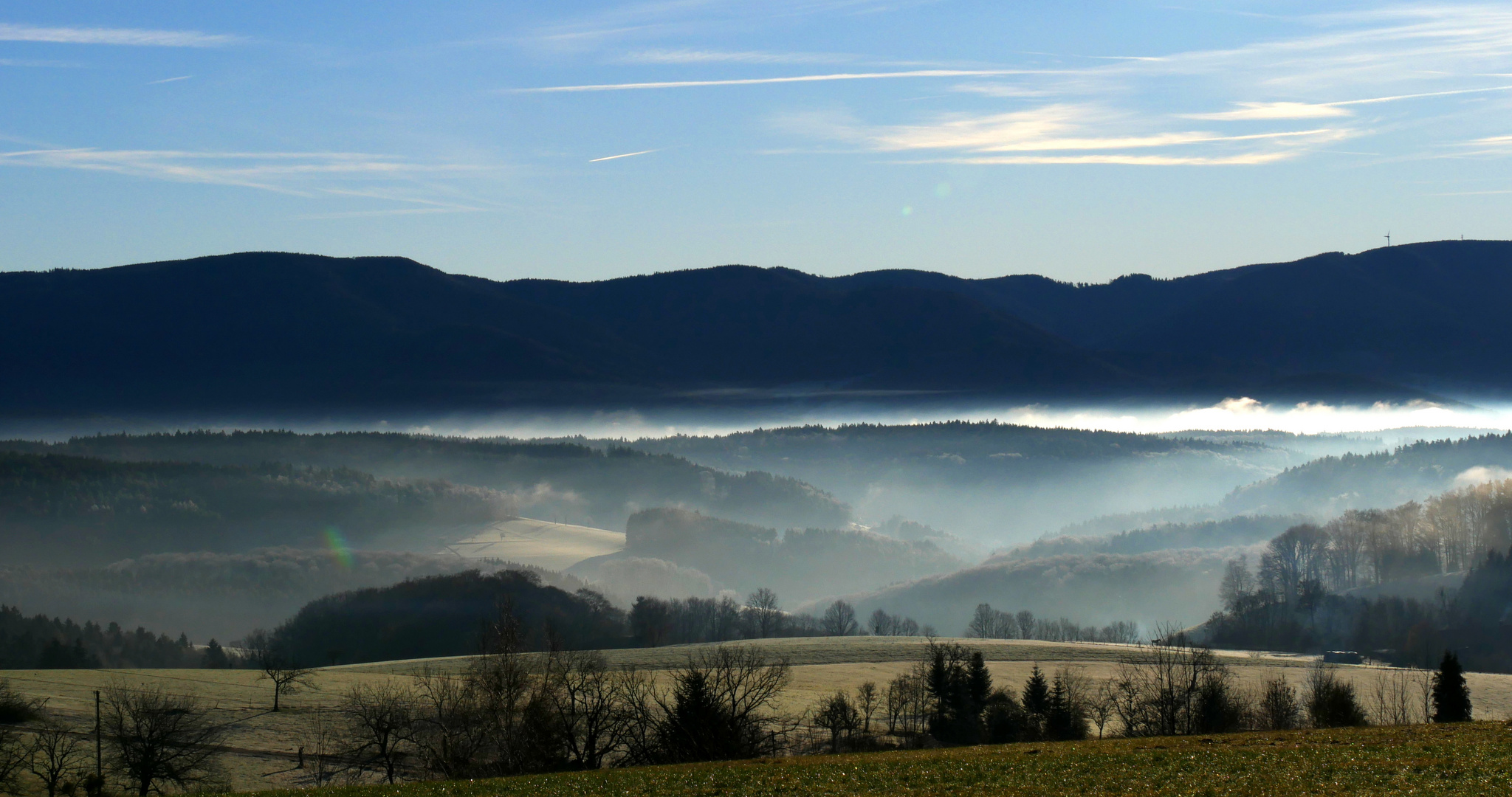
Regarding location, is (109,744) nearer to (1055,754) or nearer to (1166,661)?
(1055,754)

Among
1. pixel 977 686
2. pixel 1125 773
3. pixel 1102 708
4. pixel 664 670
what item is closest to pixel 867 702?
pixel 977 686

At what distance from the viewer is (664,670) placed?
138m

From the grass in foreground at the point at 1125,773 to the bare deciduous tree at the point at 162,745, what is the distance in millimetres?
39729

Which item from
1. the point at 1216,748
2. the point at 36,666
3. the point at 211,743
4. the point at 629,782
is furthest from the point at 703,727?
the point at 36,666

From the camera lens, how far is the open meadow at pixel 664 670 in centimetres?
8688

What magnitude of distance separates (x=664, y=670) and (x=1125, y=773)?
9742cm

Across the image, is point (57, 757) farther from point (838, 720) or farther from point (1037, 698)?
point (1037, 698)

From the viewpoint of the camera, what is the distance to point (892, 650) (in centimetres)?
17175

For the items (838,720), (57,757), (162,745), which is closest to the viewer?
(162,745)

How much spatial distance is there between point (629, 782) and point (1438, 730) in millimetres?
33972


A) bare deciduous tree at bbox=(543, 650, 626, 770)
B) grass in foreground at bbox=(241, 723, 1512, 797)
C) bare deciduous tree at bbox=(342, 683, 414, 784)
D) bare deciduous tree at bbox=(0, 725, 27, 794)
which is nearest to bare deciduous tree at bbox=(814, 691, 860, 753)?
bare deciduous tree at bbox=(543, 650, 626, 770)

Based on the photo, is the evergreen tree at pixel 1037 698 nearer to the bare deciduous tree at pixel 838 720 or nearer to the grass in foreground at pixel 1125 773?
the bare deciduous tree at pixel 838 720

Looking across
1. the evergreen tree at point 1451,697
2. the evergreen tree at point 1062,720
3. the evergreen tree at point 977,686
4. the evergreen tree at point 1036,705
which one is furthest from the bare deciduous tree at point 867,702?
the evergreen tree at point 1451,697

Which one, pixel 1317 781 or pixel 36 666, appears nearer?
pixel 1317 781
